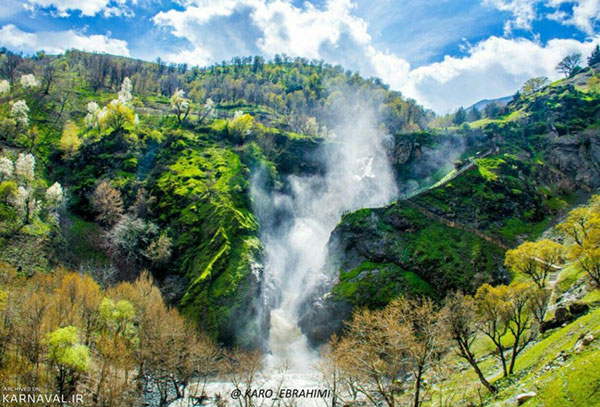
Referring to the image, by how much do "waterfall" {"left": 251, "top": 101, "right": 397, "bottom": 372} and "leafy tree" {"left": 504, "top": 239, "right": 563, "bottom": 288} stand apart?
34649 millimetres

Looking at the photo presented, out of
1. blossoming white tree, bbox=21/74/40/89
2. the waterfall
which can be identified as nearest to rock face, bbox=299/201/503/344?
the waterfall

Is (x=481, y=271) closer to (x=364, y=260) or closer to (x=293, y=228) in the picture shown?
(x=364, y=260)

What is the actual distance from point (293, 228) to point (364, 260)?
2887cm

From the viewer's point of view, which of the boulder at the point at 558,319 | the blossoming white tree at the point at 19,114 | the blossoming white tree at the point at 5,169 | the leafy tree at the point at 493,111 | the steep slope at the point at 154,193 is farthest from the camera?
the leafy tree at the point at 493,111


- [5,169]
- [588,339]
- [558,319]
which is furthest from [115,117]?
[588,339]

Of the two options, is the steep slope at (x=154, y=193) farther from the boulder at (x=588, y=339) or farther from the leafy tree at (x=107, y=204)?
the boulder at (x=588, y=339)

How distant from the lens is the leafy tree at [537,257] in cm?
4050

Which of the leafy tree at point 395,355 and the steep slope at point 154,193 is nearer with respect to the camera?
the leafy tree at point 395,355

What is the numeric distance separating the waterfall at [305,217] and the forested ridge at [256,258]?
342cm

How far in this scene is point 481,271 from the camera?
56.7 metres

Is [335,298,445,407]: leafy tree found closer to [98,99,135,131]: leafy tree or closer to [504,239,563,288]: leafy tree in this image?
[504,239,563,288]: leafy tree

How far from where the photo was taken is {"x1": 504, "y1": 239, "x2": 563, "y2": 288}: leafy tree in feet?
133

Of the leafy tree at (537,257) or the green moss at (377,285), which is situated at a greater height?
the leafy tree at (537,257)

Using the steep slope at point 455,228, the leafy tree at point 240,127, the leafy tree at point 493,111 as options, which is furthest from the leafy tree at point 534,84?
the leafy tree at point 240,127
